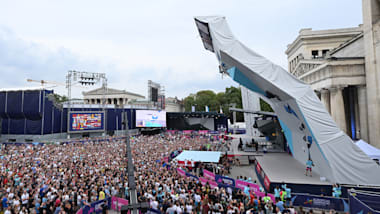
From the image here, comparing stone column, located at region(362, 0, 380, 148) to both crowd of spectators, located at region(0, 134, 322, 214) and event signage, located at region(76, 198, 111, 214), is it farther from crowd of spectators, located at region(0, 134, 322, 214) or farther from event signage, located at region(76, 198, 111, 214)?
event signage, located at region(76, 198, 111, 214)

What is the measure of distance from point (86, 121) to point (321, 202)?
36.0m

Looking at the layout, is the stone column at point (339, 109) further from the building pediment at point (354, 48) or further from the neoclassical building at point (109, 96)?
the neoclassical building at point (109, 96)

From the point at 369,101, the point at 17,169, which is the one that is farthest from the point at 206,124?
the point at 17,169

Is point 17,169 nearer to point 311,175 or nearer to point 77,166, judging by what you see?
point 77,166

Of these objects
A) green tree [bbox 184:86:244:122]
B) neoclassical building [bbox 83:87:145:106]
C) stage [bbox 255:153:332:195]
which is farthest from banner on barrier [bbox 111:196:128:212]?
neoclassical building [bbox 83:87:145:106]

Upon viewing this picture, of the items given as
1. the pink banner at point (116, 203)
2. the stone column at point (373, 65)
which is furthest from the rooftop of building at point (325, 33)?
the pink banner at point (116, 203)

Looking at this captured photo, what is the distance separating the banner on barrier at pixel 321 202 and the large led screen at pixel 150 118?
36.8 meters

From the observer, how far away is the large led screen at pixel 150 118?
1713 inches

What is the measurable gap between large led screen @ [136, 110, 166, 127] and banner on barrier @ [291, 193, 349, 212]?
36754 mm

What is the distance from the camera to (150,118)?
4481cm

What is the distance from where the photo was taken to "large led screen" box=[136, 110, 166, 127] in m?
43.5

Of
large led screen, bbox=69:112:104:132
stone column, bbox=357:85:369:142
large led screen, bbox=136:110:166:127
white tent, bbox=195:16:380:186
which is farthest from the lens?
large led screen, bbox=136:110:166:127

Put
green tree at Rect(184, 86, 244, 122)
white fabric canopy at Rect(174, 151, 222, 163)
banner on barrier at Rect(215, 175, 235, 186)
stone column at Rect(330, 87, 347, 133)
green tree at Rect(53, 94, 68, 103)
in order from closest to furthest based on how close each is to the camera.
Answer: banner on barrier at Rect(215, 175, 235, 186) → white fabric canopy at Rect(174, 151, 222, 163) → stone column at Rect(330, 87, 347, 133) → green tree at Rect(184, 86, 244, 122) → green tree at Rect(53, 94, 68, 103)

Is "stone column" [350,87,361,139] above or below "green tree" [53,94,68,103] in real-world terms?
below
